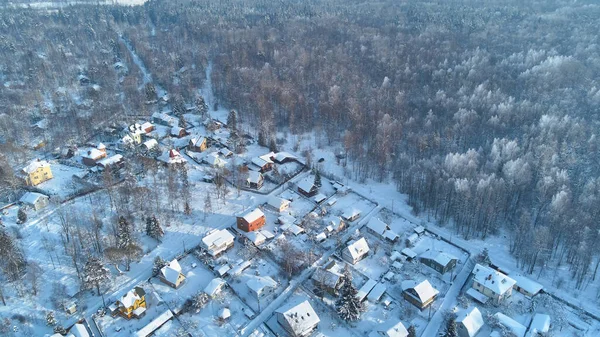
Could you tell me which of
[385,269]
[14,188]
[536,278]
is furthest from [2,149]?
[536,278]

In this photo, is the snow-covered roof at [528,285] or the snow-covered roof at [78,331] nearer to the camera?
the snow-covered roof at [78,331]

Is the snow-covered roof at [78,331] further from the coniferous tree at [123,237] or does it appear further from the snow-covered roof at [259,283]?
the snow-covered roof at [259,283]

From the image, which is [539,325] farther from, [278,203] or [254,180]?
[254,180]

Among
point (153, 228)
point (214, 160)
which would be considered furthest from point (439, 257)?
point (214, 160)

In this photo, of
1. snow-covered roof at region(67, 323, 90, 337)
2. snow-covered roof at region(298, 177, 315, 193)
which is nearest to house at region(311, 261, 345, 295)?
snow-covered roof at region(298, 177, 315, 193)

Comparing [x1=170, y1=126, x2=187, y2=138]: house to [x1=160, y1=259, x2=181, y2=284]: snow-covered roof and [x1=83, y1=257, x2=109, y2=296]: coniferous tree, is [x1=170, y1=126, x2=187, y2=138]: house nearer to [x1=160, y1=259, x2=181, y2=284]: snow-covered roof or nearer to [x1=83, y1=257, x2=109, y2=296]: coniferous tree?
[x1=160, y1=259, x2=181, y2=284]: snow-covered roof

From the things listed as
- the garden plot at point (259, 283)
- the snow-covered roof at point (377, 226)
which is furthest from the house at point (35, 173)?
the snow-covered roof at point (377, 226)

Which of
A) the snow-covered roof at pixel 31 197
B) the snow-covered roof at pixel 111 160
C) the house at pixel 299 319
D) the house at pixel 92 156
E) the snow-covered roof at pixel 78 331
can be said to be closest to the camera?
the snow-covered roof at pixel 78 331
